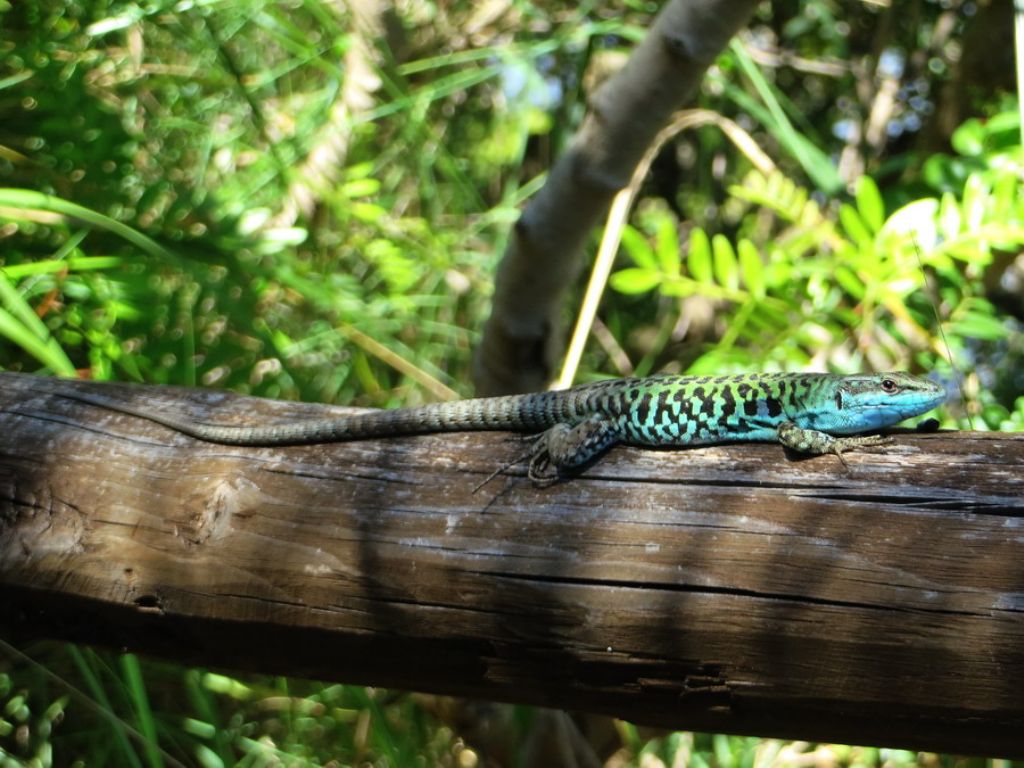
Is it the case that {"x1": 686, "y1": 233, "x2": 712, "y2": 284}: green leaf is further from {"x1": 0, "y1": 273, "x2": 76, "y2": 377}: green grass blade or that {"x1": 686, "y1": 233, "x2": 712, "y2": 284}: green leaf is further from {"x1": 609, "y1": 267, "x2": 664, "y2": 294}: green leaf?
{"x1": 0, "y1": 273, "x2": 76, "y2": 377}: green grass blade

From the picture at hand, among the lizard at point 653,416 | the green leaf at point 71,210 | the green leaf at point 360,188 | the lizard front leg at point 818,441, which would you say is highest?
the green leaf at point 71,210

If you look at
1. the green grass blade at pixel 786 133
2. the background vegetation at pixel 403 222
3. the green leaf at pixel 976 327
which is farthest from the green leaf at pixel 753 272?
the green leaf at pixel 976 327

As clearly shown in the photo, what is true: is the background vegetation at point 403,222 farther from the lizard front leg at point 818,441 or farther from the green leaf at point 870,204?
the lizard front leg at point 818,441

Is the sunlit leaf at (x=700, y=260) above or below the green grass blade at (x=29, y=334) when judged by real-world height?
below

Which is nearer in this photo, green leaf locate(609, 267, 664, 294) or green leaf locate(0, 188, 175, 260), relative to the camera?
green leaf locate(0, 188, 175, 260)

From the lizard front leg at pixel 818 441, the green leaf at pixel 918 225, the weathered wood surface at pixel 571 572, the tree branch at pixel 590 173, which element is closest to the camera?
the weathered wood surface at pixel 571 572

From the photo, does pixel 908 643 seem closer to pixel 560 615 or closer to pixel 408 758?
pixel 560 615

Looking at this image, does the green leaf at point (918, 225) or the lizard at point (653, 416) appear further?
the green leaf at point (918, 225)

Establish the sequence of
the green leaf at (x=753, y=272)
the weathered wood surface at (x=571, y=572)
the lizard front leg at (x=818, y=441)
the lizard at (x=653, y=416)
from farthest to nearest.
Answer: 1. the green leaf at (x=753, y=272)
2. the lizard at (x=653, y=416)
3. the lizard front leg at (x=818, y=441)
4. the weathered wood surface at (x=571, y=572)

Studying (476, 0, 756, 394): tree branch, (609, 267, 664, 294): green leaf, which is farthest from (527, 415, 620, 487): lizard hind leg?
(609, 267, 664, 294): green leaf
